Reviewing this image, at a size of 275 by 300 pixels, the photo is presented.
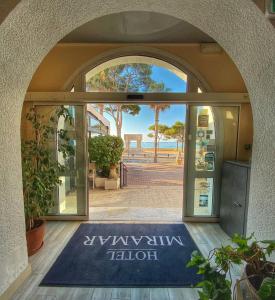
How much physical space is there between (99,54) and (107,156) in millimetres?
3074

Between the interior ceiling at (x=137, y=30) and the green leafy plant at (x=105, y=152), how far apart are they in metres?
3.04

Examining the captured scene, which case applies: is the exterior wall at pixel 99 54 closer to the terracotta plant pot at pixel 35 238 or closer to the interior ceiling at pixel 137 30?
the interior ceiling at pixel 137 30

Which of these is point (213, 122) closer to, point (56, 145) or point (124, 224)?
point (124, 224)

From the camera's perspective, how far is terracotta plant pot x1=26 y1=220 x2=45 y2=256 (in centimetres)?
237

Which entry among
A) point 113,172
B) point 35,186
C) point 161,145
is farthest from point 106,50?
point 161,145

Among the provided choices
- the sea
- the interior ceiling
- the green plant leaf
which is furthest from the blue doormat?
the sea

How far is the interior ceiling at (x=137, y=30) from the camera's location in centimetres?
243

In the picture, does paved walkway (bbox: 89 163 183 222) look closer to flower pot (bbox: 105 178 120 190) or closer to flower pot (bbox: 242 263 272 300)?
flower pot (bbox: 105 178 120 190)

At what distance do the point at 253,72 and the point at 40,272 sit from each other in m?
2.65

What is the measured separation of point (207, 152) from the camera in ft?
10.7

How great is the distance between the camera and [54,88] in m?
3.12

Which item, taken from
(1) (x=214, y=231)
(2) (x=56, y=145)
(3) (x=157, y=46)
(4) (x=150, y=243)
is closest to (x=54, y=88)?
(2) (x=56, y=145)

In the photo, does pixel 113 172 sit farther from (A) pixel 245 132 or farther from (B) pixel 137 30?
(B) pixel 137 30

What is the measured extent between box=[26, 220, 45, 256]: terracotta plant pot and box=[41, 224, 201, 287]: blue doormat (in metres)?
0.35
